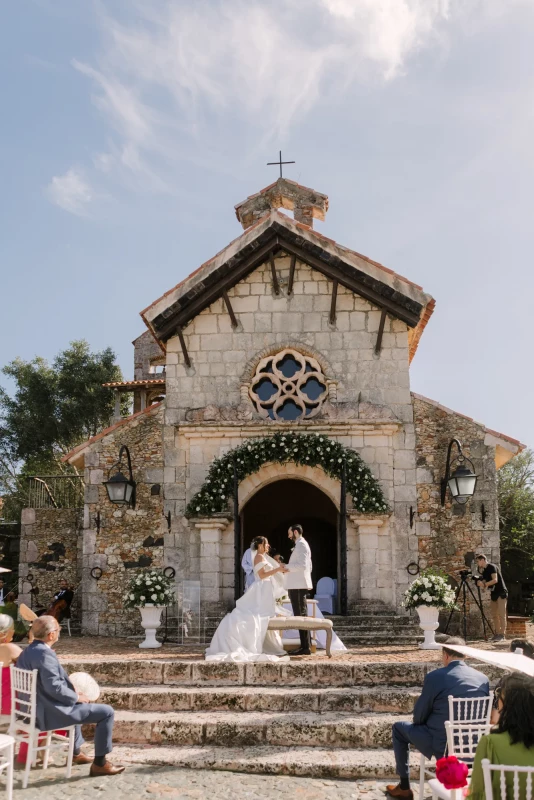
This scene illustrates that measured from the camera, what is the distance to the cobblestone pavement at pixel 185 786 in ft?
19.7

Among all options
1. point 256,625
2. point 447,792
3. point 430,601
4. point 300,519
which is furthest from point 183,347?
point 447,792

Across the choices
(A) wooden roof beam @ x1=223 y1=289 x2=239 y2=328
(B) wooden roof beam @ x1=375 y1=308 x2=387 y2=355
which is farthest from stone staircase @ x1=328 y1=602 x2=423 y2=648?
(A) wooden roof beam @ x1=223 y1=289 x2=239 y2=328

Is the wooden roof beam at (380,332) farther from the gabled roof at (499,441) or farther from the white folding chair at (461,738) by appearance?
the white folding chair at (461,738)

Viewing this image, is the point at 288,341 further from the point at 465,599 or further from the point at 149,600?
the point at 465,599

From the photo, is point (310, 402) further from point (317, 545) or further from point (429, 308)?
point (317, 545)

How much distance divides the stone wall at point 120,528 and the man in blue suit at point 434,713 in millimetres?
7803

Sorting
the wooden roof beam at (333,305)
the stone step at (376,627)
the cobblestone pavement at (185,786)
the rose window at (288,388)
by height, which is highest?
the wooden roof beam at (333,305)

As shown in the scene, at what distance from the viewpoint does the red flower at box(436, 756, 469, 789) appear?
13.4 ft

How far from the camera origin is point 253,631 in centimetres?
1006

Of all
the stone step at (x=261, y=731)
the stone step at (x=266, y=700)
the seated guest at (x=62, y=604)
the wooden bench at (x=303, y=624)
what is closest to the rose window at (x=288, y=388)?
the wooden bench at (x=303, y=624)

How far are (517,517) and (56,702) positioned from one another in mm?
20783

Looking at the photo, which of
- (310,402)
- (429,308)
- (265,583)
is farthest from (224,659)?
(429,308)

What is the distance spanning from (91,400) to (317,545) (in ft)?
51.6

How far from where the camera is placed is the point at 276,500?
784 inches
